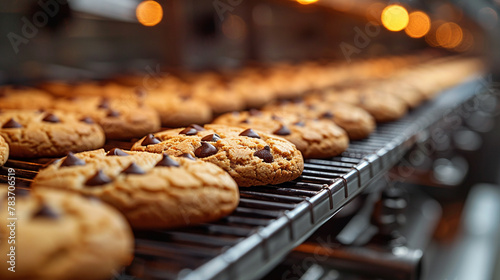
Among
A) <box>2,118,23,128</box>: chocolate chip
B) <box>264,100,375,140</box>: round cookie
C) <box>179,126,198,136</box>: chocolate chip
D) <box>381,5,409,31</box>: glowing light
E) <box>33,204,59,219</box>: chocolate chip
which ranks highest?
<box>381,5,409,31</box>: glowing light

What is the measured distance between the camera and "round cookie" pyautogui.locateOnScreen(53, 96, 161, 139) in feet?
8.17

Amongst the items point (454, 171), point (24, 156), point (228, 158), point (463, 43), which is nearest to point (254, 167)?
point (228, 158)

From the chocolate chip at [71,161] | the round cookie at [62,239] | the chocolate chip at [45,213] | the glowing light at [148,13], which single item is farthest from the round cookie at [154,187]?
the glowing light at [148,13]

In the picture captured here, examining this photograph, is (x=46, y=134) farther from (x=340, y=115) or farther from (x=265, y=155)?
(x=340, y=115)

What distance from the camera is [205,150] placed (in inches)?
69.9

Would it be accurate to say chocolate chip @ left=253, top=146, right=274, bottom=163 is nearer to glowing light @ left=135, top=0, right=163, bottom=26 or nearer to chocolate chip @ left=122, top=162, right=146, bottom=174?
chocolate chip @ left=122, top=162, right=146, bottom=174

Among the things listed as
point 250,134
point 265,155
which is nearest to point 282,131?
point 250,134

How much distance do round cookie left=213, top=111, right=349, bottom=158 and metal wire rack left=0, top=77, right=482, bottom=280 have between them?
2.1 inches

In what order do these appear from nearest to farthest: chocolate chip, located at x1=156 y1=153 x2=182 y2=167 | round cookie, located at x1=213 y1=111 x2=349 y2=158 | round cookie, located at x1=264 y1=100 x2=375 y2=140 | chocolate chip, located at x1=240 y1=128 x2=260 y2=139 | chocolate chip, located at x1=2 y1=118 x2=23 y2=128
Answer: chocolate chip, located at x1=156 y1=153 x2=182 y2=167, chocolate chip, located at x1=240 y1=128 x2=260 y2=139, chocolate chip, located at x1=2 y1=118 x2=23 y2=128, round cookie, located at x1=213 y1=111 x2=349 y2=158, round cookie, located at x1=264 y1=100 x2=375 y2=140

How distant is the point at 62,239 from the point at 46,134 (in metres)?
1.30

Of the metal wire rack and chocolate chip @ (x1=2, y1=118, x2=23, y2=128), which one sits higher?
chocolate chip @ (x1=2, y1=118, x2=23, y2=128)

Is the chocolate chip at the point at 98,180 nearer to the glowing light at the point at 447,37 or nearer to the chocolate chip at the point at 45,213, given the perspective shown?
the chocolate chip at the point at 45,213

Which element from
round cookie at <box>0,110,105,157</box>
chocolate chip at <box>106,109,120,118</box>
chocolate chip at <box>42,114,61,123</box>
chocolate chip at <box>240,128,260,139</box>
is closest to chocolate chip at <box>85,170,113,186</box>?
chocolate chip at <box>240,128,260,139</box>

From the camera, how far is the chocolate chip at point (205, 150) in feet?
5.81
